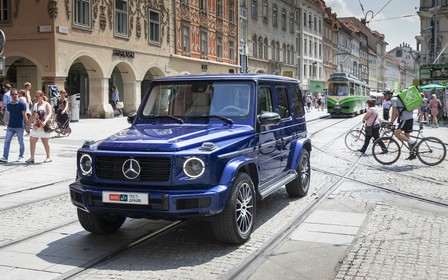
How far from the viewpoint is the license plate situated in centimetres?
532

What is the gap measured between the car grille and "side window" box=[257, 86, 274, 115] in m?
1.88

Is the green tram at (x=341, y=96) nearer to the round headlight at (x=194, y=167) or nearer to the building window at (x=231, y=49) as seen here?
the building window at (x=231, y=49)

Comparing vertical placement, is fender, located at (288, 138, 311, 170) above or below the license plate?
above

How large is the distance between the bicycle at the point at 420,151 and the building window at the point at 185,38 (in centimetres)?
2571

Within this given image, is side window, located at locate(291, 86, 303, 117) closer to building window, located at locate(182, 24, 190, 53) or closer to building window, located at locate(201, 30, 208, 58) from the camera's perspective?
building window, located at locate(182, 24, 190, 53)

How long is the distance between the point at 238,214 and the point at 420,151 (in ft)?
27.9

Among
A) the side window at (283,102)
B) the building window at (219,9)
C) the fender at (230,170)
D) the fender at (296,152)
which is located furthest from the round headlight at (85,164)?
the building window at (219,9)

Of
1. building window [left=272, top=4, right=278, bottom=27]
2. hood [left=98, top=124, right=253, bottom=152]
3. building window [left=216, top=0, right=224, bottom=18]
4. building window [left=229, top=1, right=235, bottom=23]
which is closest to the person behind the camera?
hood [left=98, top=124, right=253, bottom=152]

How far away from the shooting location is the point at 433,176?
11.2m

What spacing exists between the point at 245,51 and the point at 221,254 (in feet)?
147

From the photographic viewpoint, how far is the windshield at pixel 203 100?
22.0 feet

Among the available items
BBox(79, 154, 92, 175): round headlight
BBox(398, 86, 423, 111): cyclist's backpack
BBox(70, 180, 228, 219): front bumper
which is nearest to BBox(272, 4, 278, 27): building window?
BBox(398, 86, 423, 111): cyclist's backpack

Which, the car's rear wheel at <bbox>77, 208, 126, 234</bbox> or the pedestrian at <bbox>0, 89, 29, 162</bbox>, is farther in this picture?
the pedestrian at <bbox>0, 89, 29, 162</bbox>

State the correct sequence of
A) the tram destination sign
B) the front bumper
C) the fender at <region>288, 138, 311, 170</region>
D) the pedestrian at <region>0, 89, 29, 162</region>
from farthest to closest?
the tram destination sign
the pedestrian at <region>0, 89, 29, 162</region>
the fender at <region>288, 138, 311, 170</region>
the front bumper
